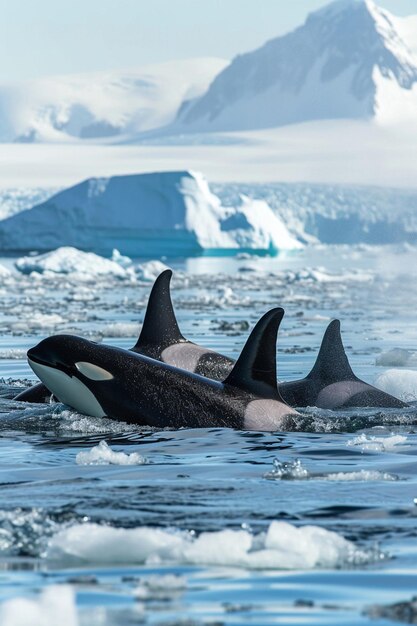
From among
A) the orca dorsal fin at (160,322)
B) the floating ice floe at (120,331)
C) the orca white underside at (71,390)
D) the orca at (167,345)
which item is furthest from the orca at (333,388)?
the floating ice floe at (120,331)

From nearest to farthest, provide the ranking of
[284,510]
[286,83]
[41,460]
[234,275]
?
[284,510], [41,460], [234,275], [286,83]

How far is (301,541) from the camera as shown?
4.96 metres

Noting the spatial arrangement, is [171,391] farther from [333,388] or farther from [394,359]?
[394,359]

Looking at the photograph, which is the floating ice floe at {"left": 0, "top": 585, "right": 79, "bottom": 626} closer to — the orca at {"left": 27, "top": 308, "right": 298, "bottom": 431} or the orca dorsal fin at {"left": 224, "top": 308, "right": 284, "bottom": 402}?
the orca dorsal fin at {"left": 224, "top": 308, "right": 284, "bottom": 402}

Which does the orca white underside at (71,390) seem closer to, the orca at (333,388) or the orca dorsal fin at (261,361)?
the orca dorsal fin at (261,361)

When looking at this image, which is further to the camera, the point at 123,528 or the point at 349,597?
the point at 123,528

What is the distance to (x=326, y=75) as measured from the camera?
538 ft

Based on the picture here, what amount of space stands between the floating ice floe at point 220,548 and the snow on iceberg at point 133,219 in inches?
2246

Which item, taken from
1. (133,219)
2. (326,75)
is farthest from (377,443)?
(326,75)

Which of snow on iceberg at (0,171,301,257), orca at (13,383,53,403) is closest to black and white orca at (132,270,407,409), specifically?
orca at (13,383,53,403)

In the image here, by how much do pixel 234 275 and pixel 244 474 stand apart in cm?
4297

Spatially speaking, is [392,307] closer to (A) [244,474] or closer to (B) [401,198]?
(A) [244,474]

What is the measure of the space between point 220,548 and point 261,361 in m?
3.47

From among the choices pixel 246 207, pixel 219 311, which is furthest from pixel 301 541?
pixel 246 207
